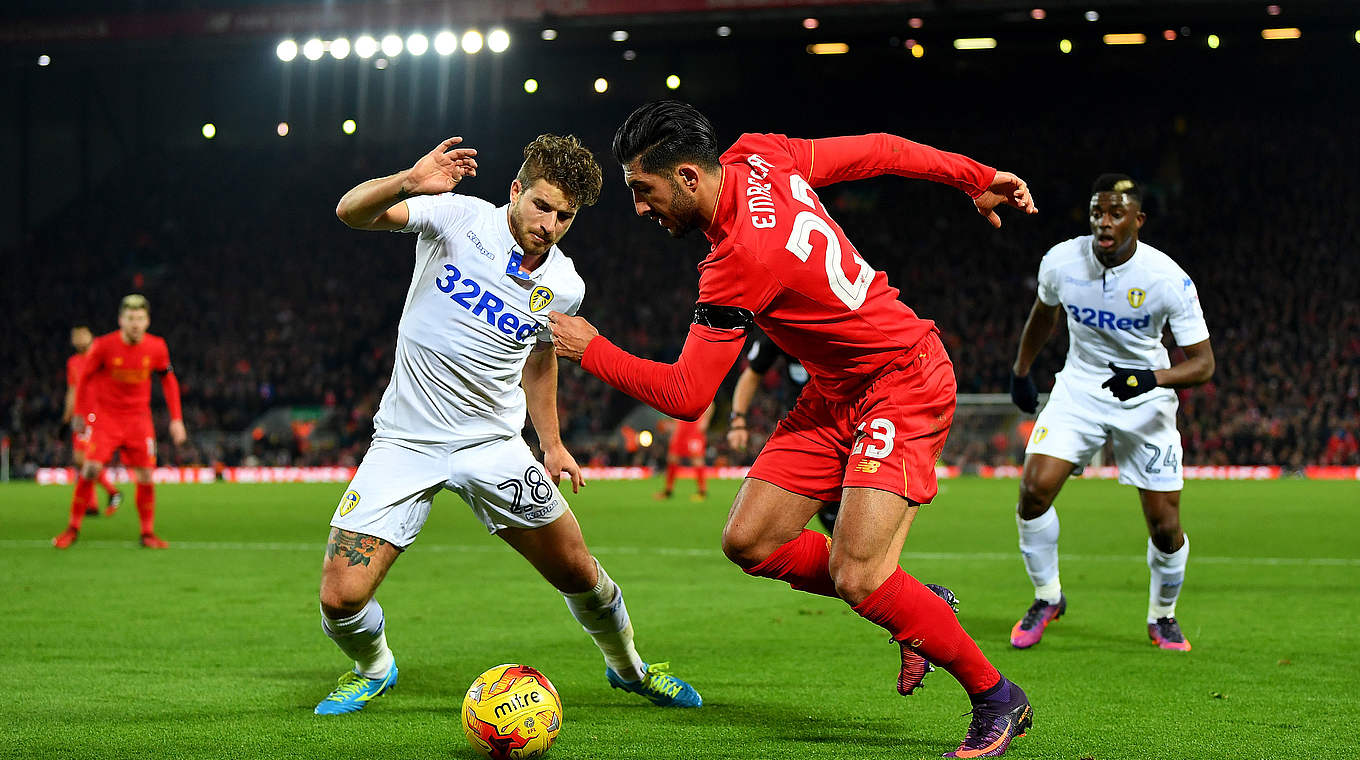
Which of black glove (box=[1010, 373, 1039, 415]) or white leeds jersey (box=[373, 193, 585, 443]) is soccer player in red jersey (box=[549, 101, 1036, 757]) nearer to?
white leeds jersey (box=[373, 193, 585, 443])

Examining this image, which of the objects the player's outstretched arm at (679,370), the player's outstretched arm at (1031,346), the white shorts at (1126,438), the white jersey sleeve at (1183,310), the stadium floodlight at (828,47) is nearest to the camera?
the player's outstretched arm at (679,370)

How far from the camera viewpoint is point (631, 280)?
36.3 m

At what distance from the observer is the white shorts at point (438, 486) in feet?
17.9

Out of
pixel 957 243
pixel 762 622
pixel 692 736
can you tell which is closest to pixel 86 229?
pixel 957 243

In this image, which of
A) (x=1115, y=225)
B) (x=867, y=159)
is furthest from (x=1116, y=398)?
(x=867, y=159)

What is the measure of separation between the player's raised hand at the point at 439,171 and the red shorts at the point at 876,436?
5.10 ft

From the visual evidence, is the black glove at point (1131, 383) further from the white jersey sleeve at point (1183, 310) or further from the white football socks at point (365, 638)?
the white football socks at point (365, 638)

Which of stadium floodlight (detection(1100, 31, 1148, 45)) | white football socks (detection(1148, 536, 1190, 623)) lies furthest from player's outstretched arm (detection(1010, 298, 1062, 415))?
stadium floodlight (detection(1100, 31, 1148, 45))

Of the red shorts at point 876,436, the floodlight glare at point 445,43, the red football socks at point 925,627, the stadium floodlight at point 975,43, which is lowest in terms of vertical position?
the red football socks at point 925,627

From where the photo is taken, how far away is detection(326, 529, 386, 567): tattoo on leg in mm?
5375

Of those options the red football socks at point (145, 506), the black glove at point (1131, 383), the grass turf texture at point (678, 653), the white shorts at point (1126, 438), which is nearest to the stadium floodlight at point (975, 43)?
the grass turf texture at point (678, 653)

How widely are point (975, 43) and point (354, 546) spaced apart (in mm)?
29822

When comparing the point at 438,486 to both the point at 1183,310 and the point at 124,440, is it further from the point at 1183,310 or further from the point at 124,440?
the point at 124,440

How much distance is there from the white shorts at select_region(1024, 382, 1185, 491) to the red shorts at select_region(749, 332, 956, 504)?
276cm
